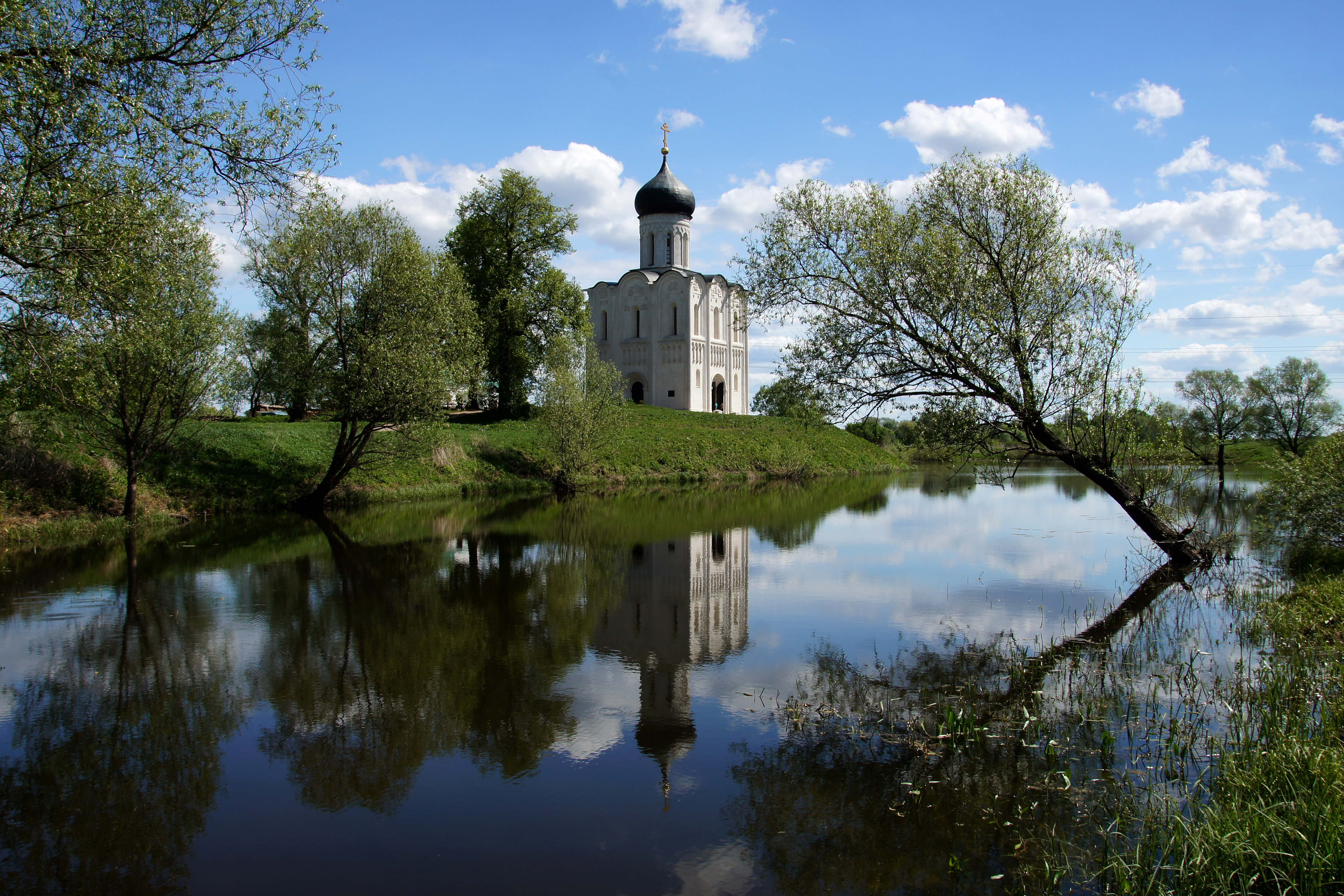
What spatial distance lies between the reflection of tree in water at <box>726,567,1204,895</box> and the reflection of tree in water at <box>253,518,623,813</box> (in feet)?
6.54

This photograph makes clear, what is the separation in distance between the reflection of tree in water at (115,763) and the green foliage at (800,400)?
9120mm

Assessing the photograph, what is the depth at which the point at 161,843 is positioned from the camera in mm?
4887

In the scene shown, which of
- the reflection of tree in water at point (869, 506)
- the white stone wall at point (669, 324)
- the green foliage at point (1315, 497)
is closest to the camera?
→ the green foliage at point (1315, 497)

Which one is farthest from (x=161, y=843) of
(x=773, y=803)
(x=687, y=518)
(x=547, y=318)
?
(x=547, y=318)

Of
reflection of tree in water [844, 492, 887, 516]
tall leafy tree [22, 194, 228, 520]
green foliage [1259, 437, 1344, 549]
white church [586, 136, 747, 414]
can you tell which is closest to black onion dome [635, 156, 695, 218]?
white church [586, 136, 747, 414]

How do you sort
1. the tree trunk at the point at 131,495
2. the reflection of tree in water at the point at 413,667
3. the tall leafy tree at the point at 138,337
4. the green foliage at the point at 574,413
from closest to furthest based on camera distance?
the reflection of tree in water at the point at 413,667 < the tall leafy tree at the point at 138,337 < the tree trunk at the point at 131,495 < the green foliage at the point at 574,413

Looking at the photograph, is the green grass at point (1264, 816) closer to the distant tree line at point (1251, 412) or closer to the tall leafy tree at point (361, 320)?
the tall leafy tree at point (361, 320)

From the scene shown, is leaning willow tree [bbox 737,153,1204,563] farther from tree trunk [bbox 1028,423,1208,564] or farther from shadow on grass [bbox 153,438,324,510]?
shadow on grass [bbox 153,438,324,510]

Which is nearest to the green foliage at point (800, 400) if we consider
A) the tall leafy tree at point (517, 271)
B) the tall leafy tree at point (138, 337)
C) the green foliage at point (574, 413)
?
the tall leafy tree at point (138, 337)

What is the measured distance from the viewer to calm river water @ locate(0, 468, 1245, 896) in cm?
473

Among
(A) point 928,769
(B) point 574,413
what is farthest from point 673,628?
(B) point 574,413

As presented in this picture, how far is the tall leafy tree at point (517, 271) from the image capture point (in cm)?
3784

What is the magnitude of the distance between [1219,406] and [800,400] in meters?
52.0

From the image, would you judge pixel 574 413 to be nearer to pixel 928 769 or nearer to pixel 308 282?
pixel 308 282
